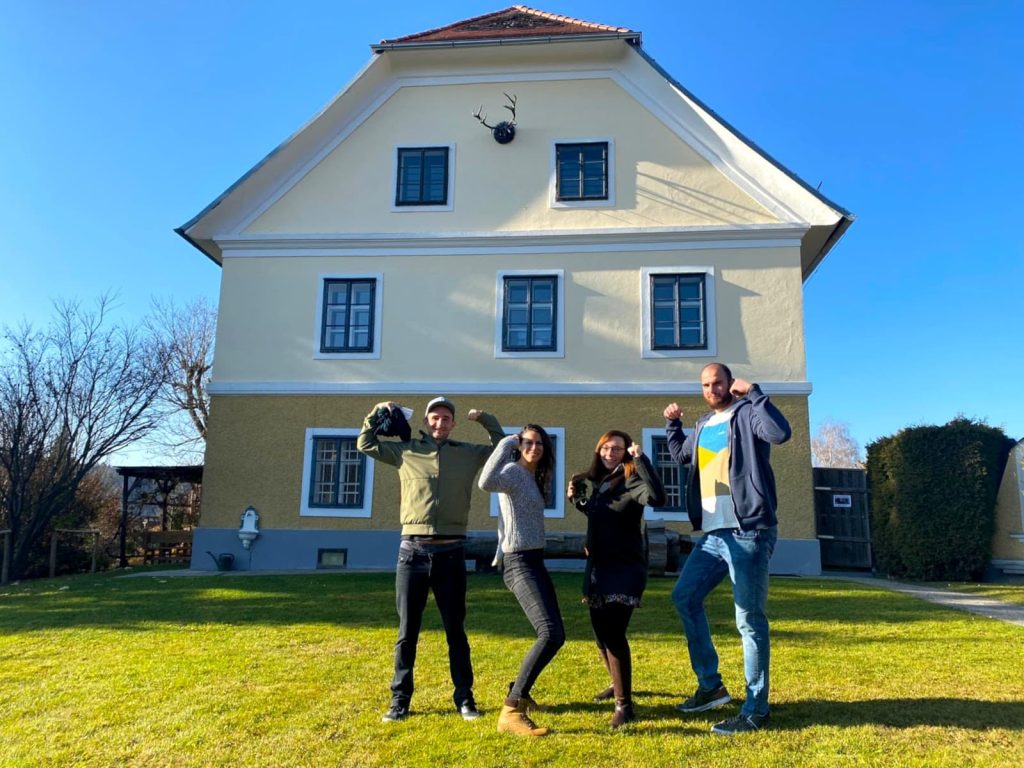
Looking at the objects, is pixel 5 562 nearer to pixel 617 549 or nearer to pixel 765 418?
pixel 617 549

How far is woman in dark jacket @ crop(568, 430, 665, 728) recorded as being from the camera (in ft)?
13.7

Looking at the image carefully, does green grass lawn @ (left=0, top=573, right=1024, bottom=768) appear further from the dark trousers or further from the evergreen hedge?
the evergreen hedge

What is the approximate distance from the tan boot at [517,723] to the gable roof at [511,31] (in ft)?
40.2

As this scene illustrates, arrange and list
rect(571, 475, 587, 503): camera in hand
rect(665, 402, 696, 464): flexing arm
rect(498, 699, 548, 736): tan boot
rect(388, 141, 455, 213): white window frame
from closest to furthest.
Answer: rect(498, 699, 548, 736): tan boot < rect(571, 475, 587, 503): camera in hand < rect(665, 402, 696, 464): flexing arm < rect(388, 141, 455, 213): white window frame

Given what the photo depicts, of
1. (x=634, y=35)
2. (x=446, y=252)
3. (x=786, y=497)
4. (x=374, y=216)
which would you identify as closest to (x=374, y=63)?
(x=374, y=216)

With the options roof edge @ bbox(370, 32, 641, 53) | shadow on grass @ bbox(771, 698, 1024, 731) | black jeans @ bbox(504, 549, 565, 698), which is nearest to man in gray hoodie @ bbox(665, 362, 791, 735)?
shadow on grass @ bbox(771, 698, 1024, 731)

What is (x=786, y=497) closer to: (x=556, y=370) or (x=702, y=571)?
(x=556, y=370)

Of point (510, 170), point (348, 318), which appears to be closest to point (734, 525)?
point (348, 318)

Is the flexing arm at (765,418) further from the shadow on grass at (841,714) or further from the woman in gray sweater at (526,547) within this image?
the shadow on grass at (841,714)

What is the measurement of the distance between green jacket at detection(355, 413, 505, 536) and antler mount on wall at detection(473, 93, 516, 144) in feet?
33.6

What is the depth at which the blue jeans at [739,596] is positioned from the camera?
4.03 metres

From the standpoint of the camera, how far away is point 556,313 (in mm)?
13164

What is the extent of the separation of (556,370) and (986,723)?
9341mm

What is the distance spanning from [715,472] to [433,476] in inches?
67.2
